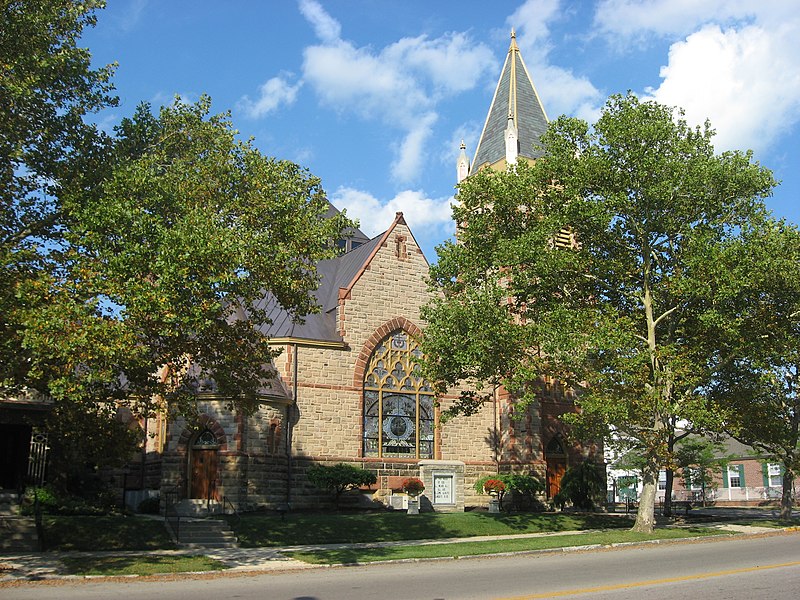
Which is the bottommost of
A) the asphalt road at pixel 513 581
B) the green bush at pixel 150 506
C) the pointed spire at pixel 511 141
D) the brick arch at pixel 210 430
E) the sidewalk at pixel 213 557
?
the sidewalk at pixel 213 557

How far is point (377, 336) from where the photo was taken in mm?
32031

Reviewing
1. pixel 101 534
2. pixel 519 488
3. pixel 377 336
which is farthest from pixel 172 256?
pixel 519 488

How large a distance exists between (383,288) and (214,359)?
1632cm

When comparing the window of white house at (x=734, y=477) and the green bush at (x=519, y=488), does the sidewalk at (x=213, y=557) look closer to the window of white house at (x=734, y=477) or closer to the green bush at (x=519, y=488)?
the green bush at (x=519, y=488)

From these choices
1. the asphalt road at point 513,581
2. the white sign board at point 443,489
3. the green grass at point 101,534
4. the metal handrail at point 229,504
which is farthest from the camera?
the white sign board at point 443,489

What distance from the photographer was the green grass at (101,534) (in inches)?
782

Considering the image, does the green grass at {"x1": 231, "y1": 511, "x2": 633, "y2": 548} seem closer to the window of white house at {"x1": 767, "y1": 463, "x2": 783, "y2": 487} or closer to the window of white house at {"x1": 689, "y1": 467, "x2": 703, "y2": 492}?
the window of white house at {"x1": 689, "y1": 467, "x2": 703, "y2": 492}

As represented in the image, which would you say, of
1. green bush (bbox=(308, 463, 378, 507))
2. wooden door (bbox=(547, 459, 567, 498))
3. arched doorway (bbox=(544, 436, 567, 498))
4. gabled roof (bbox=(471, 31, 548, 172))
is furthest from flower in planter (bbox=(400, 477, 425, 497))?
gabled roof (bbox=(471, 31, 548, 172))

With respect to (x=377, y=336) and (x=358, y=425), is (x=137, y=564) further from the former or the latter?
(x=377, y=336)

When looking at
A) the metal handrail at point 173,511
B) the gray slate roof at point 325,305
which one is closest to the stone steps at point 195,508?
the metal handrail at point 173,511

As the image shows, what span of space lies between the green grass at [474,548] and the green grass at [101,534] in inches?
172

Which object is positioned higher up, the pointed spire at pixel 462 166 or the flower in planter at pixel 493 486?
the pointed spire at pixel 462 166

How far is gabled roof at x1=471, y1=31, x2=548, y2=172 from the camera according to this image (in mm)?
47844

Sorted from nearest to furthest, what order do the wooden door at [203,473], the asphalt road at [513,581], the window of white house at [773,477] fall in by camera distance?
the asphalt road at [513,581]
the wooden door at [203,473]
the window of white house at [773,477]
